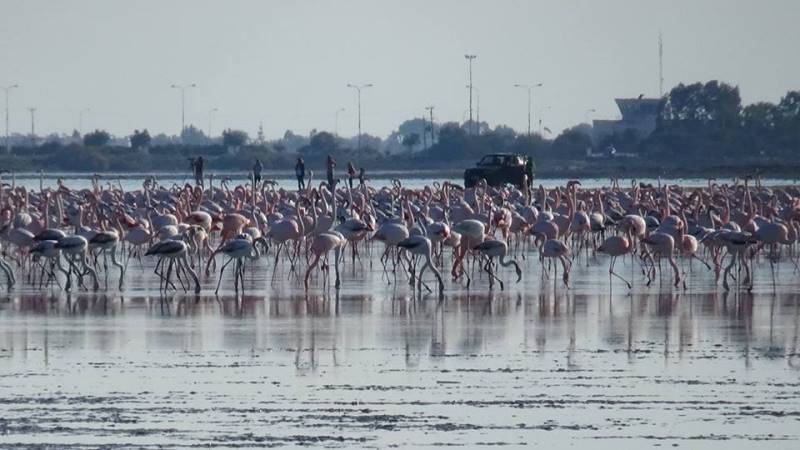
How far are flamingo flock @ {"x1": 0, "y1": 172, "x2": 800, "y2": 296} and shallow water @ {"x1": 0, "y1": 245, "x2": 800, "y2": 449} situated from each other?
2.20 feet

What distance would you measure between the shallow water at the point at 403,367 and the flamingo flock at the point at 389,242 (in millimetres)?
669

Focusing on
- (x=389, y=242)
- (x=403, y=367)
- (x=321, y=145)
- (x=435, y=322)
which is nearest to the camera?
(x=403, y=367)

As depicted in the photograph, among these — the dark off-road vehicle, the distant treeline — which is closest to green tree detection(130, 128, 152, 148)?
the distant treeline

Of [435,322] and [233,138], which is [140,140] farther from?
[435,322]

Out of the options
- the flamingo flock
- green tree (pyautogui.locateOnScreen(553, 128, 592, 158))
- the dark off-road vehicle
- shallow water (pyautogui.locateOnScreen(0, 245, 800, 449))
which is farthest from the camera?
green tree (pyautogui.locateOnScreen(553, 128, 592, 158))

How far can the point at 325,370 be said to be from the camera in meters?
16.8

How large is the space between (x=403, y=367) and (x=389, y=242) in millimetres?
9551

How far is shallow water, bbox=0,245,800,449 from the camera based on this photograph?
43.7 feet

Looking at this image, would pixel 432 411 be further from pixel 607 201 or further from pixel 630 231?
pixel 607 201

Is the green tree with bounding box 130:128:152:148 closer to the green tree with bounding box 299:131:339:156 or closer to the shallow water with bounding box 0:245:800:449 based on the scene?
the green tree with bounding box 299:131:339:156

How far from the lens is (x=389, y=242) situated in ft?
86.7

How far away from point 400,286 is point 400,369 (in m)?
9.34

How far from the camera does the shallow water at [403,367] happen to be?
13305 mm

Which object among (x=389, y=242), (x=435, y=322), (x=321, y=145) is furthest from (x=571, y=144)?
(x=435, y=322)
